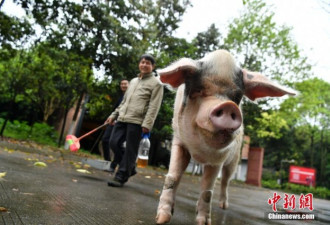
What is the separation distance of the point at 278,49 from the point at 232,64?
21.4m

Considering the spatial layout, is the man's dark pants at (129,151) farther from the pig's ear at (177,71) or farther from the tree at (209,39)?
the tree at (209,39)

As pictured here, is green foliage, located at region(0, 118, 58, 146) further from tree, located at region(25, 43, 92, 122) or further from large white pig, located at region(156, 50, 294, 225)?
large white pig, located at region(156, 50, 294, 225)

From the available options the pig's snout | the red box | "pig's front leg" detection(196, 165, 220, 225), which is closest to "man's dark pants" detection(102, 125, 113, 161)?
"pig's front leg" detection(196, 165, 220, 225)

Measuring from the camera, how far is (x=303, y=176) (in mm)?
37531

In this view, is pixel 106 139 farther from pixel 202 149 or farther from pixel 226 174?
pixel 202 149

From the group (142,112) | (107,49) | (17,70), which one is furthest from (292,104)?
(142,112)

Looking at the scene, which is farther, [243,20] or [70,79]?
[243,20]

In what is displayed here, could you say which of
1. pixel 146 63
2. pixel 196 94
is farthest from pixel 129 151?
pixel 196 94

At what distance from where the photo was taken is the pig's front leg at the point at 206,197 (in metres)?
3.04

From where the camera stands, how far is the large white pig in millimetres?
2406

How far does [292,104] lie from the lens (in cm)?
2342

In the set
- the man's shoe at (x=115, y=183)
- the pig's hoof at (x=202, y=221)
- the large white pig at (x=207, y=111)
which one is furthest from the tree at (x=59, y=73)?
the pig's hoof at (x=202, y=221)

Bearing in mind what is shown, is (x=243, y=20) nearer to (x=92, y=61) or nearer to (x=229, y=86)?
(x=92, y=61)

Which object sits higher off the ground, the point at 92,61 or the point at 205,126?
the point at 92,61
